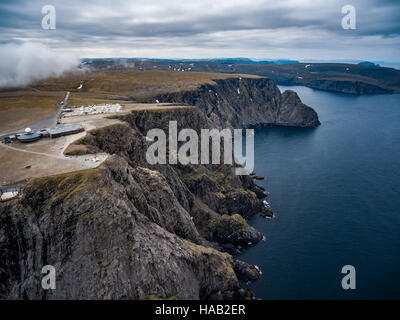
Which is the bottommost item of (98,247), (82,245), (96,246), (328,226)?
(328,226)

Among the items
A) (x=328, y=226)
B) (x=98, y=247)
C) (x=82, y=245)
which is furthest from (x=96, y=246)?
(x=328, y=226)

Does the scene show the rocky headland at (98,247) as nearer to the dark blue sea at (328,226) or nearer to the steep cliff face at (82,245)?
the steep cliff face at (82,245)

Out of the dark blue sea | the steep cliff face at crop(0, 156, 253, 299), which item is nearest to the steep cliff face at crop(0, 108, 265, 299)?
the steep cliff face at crop(0, 156, 253, 299)

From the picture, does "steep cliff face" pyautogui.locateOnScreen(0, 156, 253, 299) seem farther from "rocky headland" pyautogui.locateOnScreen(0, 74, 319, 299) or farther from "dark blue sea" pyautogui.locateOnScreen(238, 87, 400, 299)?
"dark blue sea" pyautogui.locateOnScreen(238, 87, 400, 299)

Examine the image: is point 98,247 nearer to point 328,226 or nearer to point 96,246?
point 96,246

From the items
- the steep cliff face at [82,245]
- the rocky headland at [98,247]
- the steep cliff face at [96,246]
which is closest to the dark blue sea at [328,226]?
the rocky headland at [98,247]

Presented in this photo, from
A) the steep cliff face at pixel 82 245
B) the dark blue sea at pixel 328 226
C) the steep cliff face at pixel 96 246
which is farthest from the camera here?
the dark blue sea at pixel 328 226
